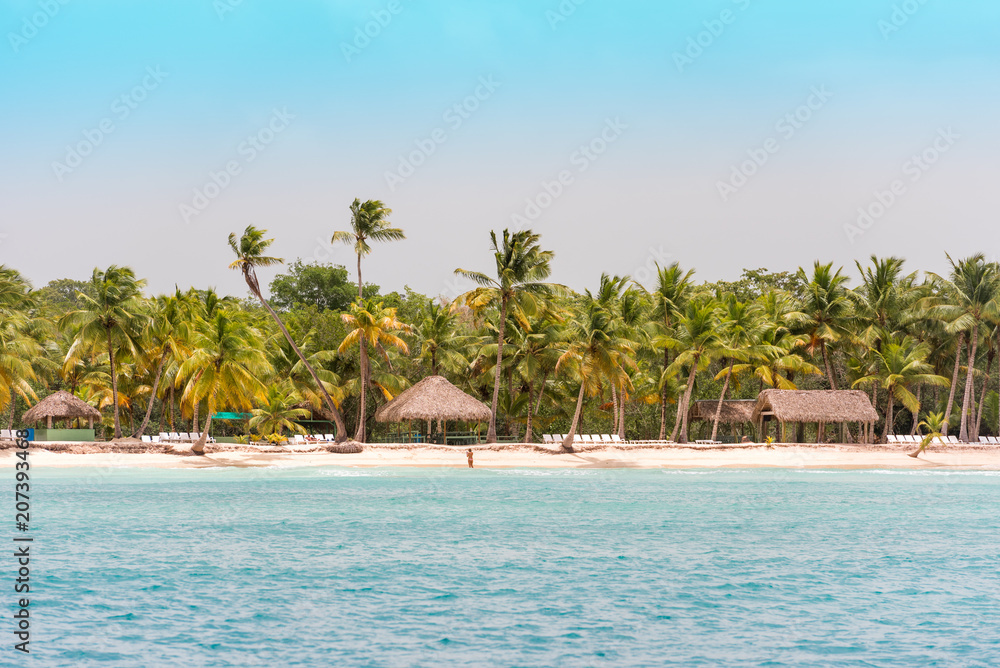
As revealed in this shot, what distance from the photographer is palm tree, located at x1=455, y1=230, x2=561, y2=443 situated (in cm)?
3111

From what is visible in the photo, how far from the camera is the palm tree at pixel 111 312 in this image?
92.2 ft

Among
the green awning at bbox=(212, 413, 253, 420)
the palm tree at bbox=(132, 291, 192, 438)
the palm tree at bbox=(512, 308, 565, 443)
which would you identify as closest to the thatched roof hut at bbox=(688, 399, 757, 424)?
the palm tree at bbox=(512, 308, 565, 443)

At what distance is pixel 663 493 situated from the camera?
2062cm

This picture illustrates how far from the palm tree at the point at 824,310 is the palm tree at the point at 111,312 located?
24.4 metres

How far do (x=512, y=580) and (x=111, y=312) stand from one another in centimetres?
2193

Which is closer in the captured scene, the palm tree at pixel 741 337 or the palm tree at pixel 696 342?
the palm tree at pixel 696 342

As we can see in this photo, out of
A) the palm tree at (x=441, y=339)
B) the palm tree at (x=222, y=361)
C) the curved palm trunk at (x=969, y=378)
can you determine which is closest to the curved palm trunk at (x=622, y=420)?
the palm tree at (x=441, y=339)

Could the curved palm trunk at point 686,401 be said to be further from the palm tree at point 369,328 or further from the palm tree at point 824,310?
the palm tree at point 369,328

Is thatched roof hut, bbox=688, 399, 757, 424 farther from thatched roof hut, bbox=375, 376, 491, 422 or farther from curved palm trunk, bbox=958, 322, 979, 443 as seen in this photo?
thatched roof hut, bbox=375, 376, 491, 422

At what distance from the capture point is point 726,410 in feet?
118

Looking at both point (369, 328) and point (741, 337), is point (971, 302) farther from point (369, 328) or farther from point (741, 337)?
point (369, 328)

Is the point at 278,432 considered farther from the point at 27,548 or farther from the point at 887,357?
the point at 887,357

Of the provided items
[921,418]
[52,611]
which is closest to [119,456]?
[52,611]

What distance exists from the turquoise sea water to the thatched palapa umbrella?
449 inches
